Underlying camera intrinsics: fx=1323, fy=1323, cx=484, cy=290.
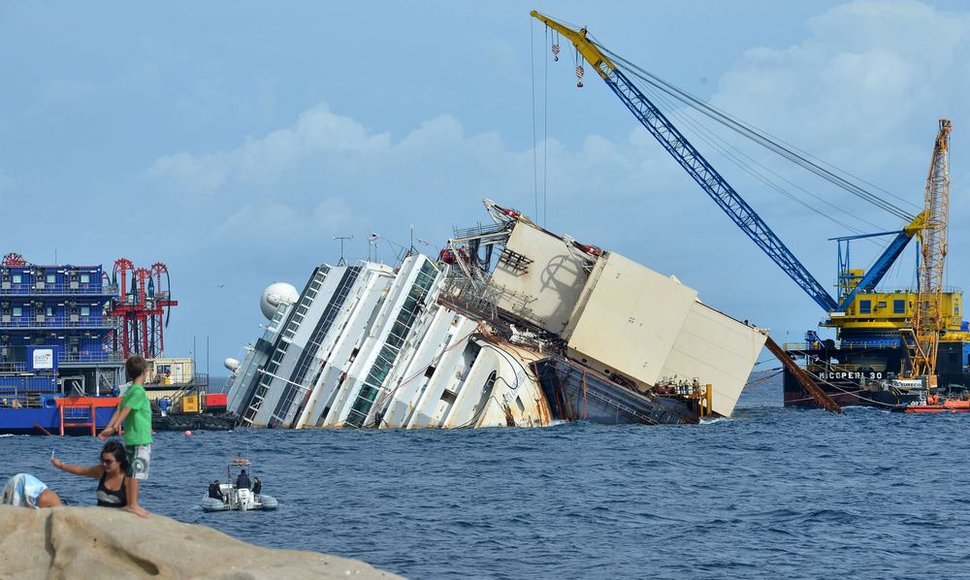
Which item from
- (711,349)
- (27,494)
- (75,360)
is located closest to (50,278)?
(75,360)

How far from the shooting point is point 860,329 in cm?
12406

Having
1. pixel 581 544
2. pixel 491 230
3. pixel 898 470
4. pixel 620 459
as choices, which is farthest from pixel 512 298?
pixel 581 544

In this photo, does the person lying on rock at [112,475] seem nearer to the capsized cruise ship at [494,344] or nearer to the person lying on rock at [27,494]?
the person lying on rock at [27,494]

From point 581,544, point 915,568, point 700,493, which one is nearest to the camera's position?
point 915,568

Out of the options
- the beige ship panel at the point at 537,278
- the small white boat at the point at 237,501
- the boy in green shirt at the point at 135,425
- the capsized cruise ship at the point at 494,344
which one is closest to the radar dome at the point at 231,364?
the capsized cruise ship at the point at 494,344

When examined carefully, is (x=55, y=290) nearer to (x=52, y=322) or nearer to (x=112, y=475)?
(x=52, y=322)

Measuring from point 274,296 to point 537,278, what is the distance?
1736 centimetres

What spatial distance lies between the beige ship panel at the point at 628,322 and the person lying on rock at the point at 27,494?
208 ft

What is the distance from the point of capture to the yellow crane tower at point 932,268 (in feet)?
391

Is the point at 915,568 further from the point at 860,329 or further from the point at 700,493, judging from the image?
the point at 860,329

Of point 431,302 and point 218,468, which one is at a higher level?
point 431,302

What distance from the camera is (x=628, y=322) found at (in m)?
80.8

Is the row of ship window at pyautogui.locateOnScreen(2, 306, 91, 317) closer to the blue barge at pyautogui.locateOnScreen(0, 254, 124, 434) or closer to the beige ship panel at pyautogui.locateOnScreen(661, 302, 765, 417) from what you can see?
the blue barge at pyautogui.locateOnScreen(0, 254, 124, 434)

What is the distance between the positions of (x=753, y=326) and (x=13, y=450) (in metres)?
44.8
